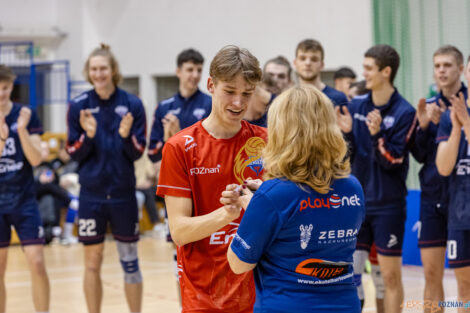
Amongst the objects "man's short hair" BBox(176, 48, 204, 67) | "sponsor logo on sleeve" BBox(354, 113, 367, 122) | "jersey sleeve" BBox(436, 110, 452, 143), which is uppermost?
"man's short hair" BBox(176, 48, 204, 67)

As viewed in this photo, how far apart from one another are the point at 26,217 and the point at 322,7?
9.00m

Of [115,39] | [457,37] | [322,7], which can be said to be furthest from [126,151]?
[115,39]

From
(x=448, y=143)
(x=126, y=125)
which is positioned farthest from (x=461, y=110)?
(x=126, y=125)

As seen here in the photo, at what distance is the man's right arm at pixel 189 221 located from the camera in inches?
Answer: 116

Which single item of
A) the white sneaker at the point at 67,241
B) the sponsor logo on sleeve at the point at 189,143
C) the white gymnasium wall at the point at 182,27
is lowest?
the white sneaker at the point at 67,241

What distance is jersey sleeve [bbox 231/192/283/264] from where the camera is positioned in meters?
2.66

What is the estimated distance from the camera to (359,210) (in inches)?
111

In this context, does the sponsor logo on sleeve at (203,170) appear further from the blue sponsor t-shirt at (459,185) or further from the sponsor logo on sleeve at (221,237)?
the blue sponsor t-shirt at (459,185)

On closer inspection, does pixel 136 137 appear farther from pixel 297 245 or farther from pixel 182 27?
pixel 182 27

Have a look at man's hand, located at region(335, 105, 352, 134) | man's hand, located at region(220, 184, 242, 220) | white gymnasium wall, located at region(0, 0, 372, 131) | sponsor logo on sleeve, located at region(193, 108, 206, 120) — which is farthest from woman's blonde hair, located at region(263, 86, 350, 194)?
white gymnasium wall, located at region(0, 0, 372, 131)

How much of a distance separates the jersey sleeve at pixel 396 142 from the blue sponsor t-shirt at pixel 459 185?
1.79 ft

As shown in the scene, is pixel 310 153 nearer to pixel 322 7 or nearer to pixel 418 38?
pixel 418 38

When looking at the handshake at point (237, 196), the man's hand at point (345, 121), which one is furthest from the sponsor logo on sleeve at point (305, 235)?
the man's hand at point (345, 121)

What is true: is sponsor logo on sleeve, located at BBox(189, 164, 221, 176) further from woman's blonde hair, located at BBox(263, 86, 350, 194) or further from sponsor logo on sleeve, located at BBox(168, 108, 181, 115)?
sponsor logo on sleeve, located at BBox(168, 108, 181, 115)
